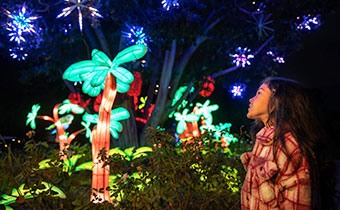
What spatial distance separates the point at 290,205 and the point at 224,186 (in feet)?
3.96

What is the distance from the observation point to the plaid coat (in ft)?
4.07

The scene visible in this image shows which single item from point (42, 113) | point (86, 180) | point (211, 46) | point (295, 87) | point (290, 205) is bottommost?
point (290, 205)

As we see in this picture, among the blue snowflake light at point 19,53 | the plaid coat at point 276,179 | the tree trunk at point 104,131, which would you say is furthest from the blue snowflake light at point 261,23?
the blue snowflake light at point 19,53

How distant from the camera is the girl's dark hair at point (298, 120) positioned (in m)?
1.29

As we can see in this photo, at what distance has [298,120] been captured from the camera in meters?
1.39

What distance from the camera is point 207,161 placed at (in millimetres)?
2357

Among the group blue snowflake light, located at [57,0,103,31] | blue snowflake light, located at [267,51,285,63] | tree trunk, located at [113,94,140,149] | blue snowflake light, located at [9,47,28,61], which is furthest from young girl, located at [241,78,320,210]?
blue snowflake light, located at [267,51,285,63]

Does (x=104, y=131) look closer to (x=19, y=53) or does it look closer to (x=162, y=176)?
(x=162, y=176)

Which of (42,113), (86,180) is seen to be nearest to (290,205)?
(86,180)

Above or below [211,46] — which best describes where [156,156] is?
below

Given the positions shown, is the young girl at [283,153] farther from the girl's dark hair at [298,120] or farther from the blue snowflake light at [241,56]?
the blue snowflake light at [241,56]

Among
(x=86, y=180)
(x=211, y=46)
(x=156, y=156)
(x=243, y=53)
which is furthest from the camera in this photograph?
(x=211, y=46)

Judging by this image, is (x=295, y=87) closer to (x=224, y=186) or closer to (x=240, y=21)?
(x=224, y=186)

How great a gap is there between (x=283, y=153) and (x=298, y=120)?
208 millimetres
